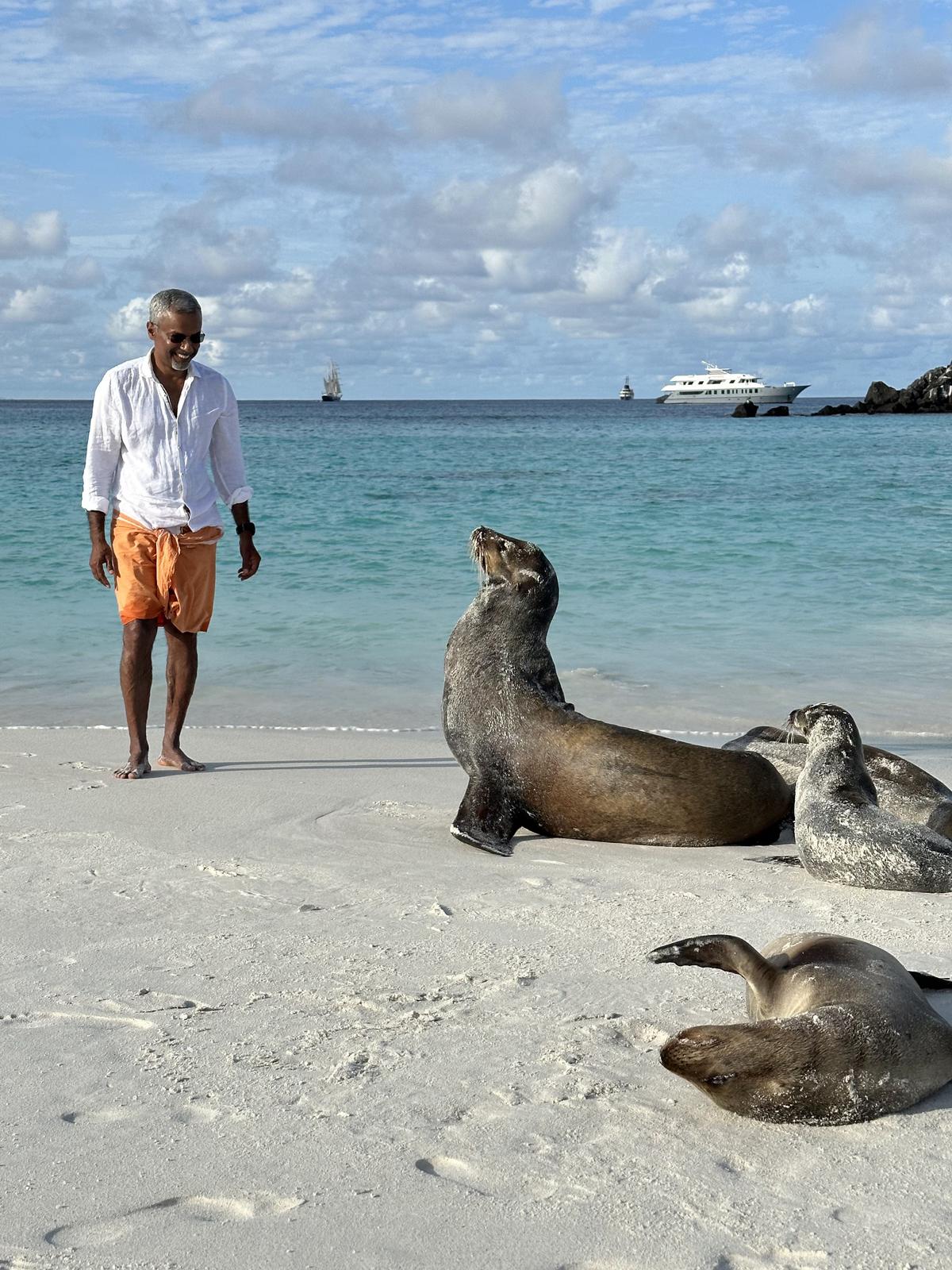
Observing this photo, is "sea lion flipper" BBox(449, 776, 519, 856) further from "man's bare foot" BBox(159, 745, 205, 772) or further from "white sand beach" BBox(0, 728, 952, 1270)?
"man's bare foot" BBox(159, 745, 205, 772)

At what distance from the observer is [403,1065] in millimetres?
2916

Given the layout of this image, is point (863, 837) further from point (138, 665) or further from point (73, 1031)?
point (138, 665)

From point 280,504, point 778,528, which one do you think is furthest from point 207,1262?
point 280,504

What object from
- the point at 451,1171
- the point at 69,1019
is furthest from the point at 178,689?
the point at 451,1171

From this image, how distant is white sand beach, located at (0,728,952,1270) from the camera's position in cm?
229

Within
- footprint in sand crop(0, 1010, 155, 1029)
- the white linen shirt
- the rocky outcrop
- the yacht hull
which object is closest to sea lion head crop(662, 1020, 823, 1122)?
footprint in sand crop(0, 1010, 155, 1029)

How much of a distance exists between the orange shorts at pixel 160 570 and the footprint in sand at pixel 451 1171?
3.77 meters

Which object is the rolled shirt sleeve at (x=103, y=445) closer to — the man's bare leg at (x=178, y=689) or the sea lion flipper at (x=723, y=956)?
the man's bare leg at (x=178, y=689)

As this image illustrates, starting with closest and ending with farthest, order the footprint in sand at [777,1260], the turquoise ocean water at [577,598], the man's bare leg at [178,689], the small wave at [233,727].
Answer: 1. the footprint in sand at [777,1260]
2. the man's bare leg at [178,689]
3. the small wave at [233,727]
4. the turquoise ocean water at [577,598]

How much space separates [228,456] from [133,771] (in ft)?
4.93

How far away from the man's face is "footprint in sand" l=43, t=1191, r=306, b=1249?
4.13 meters

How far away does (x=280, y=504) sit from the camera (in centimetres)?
2531

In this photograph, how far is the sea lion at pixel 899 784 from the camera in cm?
501

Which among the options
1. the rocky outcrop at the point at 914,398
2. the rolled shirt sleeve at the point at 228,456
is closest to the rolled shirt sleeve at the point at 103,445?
the rolled shirt sleeve at the point at 228,456
